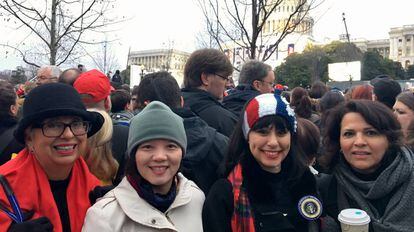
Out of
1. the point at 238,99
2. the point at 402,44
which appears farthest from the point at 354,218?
the point at 402,44

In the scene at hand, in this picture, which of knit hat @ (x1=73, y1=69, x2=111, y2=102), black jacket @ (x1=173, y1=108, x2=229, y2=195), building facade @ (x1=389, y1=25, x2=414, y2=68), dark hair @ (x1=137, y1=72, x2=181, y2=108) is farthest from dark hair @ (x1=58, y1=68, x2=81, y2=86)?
building facade @ (x1=389, y1=25, x2=414, y2=68)

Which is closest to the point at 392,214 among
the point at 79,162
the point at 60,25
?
the point at 79,162

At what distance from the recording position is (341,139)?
2623mm

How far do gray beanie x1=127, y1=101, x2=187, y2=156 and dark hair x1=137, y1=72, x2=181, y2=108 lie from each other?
0.80m

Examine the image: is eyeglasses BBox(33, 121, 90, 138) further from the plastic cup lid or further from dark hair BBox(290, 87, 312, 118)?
dark hair BBox(290, 87, 312, 118)

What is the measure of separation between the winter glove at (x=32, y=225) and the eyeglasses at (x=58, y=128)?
44 cm

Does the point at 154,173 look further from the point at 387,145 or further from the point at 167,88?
the point at 387,145

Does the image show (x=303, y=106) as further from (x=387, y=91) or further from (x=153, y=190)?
(x=153, y=190)

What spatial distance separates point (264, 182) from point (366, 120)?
29.0 inches

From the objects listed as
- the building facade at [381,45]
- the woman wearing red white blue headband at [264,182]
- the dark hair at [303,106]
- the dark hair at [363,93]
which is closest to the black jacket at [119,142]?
the woman wearing red white blue headband at [264,182]

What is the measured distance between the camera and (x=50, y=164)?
231 centimetres

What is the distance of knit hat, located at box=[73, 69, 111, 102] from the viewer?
3.45 meters

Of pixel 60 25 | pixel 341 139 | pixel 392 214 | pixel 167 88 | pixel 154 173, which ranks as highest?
pixel 60 25

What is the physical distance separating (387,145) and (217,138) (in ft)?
3.85
